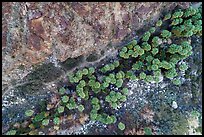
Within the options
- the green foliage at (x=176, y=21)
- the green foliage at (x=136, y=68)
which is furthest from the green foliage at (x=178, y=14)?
the green foliage at (x=176, y=21)

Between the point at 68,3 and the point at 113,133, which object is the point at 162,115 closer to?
the point at 113,133

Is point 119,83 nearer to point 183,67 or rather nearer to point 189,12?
point 183,67

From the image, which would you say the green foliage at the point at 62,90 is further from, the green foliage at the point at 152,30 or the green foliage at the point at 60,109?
the green foliage at the point at 152,30

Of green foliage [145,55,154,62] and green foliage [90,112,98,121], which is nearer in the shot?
green foliage [90,112,98,121]

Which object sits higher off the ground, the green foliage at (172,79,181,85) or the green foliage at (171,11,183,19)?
the green foliage at (171,11,183,19)

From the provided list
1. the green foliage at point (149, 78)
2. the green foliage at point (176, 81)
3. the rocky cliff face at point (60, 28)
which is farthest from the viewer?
the green foliage at point (176, 81)

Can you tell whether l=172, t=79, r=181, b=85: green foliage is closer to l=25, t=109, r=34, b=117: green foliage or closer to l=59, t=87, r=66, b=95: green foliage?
l=59, t=87, r=66, b=95: green foliage

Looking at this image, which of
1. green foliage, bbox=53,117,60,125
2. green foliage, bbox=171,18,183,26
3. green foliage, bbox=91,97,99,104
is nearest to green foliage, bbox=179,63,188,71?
green foliage, bbox=171,18,183,26

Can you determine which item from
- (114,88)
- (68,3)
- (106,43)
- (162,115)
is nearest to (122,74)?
(114,88)
